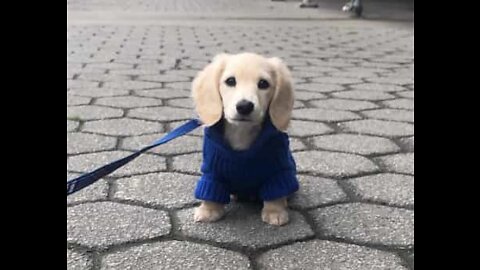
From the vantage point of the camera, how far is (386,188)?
220cm

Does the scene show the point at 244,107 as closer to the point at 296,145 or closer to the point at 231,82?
the point at 231,82

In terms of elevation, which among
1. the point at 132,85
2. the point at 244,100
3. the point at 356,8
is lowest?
the point at 132,85

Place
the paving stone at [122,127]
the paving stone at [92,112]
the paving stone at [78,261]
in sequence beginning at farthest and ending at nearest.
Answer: the paving stone at [92,112] → the paving stone at [122,127] → the paving stone at [78,261]

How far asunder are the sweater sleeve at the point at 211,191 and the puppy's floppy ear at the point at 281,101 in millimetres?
255

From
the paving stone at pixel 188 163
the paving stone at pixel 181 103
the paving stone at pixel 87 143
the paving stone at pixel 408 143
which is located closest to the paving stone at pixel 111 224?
the paving stone at pixel 188 163

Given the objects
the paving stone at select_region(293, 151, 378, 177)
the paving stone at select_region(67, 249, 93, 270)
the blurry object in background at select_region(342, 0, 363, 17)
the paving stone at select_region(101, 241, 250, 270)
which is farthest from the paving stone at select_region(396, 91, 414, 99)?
the blurry object in background at select_region(342, 0, 363, 17)

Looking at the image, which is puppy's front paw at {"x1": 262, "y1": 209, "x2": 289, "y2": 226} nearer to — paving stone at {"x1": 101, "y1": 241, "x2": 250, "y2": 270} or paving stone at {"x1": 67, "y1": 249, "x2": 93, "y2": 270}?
paving stone at {"x1": 101, "y1": 241, "x2": 250, "y2": 270}

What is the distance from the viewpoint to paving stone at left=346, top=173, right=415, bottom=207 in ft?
6.89

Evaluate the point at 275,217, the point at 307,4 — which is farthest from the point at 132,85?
the point at 307,4

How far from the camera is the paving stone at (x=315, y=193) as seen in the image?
6.78ft

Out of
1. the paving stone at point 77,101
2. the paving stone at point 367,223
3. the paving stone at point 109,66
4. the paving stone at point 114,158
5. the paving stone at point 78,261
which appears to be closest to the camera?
the paving stone at point 78,261

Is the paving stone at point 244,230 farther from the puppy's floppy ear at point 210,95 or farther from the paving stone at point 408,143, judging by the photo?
the paving stone at point 408,143

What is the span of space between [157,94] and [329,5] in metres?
7.93

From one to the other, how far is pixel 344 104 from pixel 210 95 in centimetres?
181
